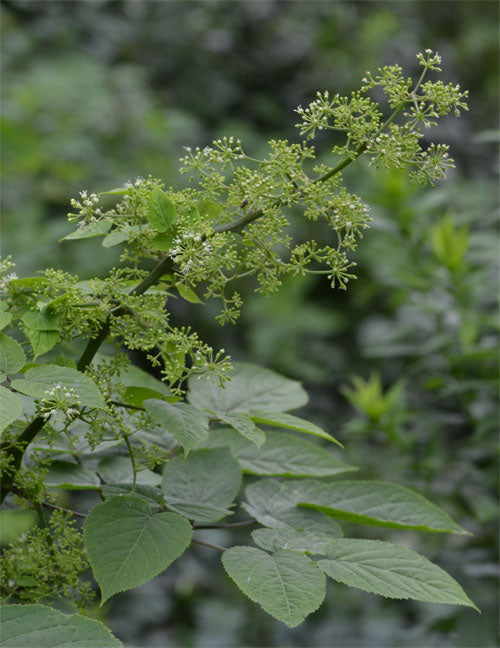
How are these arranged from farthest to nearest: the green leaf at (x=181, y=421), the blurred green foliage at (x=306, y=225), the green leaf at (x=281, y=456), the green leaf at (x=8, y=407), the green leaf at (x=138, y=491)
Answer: the blurred green foliage at (x=306, y=225)
the green leaf at (x=281, y=456)
the green leaf at (x=138, y=491)
the green leaf at (x=181, y=421)
the green leaf at (x=8, y=407)

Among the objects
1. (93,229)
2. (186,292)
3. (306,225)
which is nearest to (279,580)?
(186,292)

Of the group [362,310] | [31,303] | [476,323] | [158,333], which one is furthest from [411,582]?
[362,310]

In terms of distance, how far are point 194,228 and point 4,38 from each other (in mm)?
4150

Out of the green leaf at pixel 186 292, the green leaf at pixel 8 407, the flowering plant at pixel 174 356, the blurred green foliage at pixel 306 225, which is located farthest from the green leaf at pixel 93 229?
the blurred green foliage at pixel 306 225

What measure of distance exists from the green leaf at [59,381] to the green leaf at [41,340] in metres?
0.02

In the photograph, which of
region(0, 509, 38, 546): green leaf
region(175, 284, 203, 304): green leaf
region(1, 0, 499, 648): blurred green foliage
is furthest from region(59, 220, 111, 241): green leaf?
region(0, 509, 38, 546): green leaf

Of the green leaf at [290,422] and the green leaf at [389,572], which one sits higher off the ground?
the green leaf at [290,422]

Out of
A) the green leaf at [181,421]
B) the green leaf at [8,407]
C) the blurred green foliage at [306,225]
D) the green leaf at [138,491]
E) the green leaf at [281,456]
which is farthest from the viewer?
the blurred green foliage at [306,225]

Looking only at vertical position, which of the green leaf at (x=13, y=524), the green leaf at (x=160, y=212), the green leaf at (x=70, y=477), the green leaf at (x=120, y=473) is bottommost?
the green leaf at (x=13, y=524)

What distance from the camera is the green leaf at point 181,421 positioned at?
728 millimetres

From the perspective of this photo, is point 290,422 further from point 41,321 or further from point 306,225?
point 306,225

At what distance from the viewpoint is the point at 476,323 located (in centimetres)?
204

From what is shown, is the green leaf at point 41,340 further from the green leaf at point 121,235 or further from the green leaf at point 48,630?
the green leaf at point 48,630

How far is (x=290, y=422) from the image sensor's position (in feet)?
2.80
